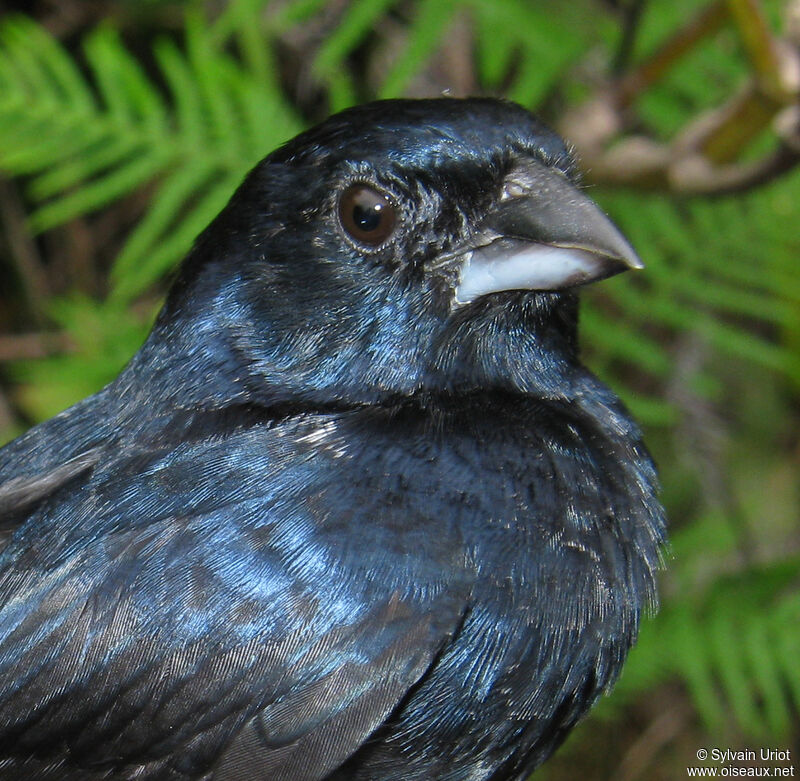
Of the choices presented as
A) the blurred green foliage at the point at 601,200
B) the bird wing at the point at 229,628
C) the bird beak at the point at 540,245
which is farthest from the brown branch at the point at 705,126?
the bird wing at the point at 229,628

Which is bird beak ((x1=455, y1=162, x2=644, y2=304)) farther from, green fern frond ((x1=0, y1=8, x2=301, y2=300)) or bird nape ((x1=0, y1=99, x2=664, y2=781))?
green fern frond ((x1=0, y1=8, x2=301, y2=300))

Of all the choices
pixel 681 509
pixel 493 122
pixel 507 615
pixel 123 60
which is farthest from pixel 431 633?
pixel 681 509

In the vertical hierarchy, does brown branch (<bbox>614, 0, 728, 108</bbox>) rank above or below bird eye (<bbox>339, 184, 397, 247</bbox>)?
above

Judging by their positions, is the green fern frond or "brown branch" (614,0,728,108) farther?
the green fern frond

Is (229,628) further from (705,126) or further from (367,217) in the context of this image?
(705,126)

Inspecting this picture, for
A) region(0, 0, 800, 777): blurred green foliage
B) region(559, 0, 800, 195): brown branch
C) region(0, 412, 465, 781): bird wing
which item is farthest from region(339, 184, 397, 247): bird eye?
region(0, 0, 800, 777): blurred green foliage

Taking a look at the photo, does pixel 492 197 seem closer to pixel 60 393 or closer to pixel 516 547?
pixel 516 547

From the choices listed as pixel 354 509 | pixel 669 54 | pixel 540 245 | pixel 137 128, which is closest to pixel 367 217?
pixel 540 245
